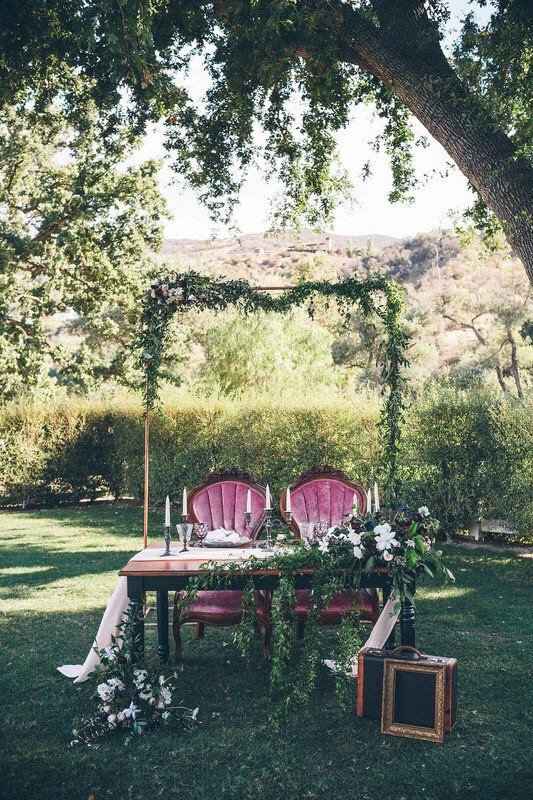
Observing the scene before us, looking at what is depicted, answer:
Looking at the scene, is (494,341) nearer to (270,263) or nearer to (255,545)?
Answer: (270,263)

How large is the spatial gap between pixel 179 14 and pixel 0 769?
7.10 metres

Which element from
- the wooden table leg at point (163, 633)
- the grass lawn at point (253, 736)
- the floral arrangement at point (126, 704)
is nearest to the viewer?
the grass lawn at point (253, 736)

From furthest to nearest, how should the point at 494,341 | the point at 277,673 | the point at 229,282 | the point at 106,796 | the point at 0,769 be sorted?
the point at 494,341 < the point at 229,282 < the point at 277,673 < the point at 0,769 < the point at 106,796

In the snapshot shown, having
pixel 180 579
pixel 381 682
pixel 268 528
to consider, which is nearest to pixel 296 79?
pixel 268 528

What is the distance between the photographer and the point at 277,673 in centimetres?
434

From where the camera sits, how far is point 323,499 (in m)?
6.49

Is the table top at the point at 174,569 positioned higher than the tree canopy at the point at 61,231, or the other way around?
the tree canopy at the point at 61,231

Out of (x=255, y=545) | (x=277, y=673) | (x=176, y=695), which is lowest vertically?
(x=176, y=695)

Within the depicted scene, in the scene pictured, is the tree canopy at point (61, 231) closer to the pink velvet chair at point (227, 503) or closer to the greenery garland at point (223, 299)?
the greenery garland at point (223, 299)

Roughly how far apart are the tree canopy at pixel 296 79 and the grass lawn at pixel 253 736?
322cm

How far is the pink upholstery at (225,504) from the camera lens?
250 inches

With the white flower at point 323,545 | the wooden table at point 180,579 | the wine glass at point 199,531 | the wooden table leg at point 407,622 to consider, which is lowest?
the wooden table leg at point 407,622

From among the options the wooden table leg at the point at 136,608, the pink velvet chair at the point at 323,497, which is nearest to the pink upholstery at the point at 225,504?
the pink velvet chair at the point at 323,497

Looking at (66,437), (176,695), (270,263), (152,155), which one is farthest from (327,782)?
(270,263)
